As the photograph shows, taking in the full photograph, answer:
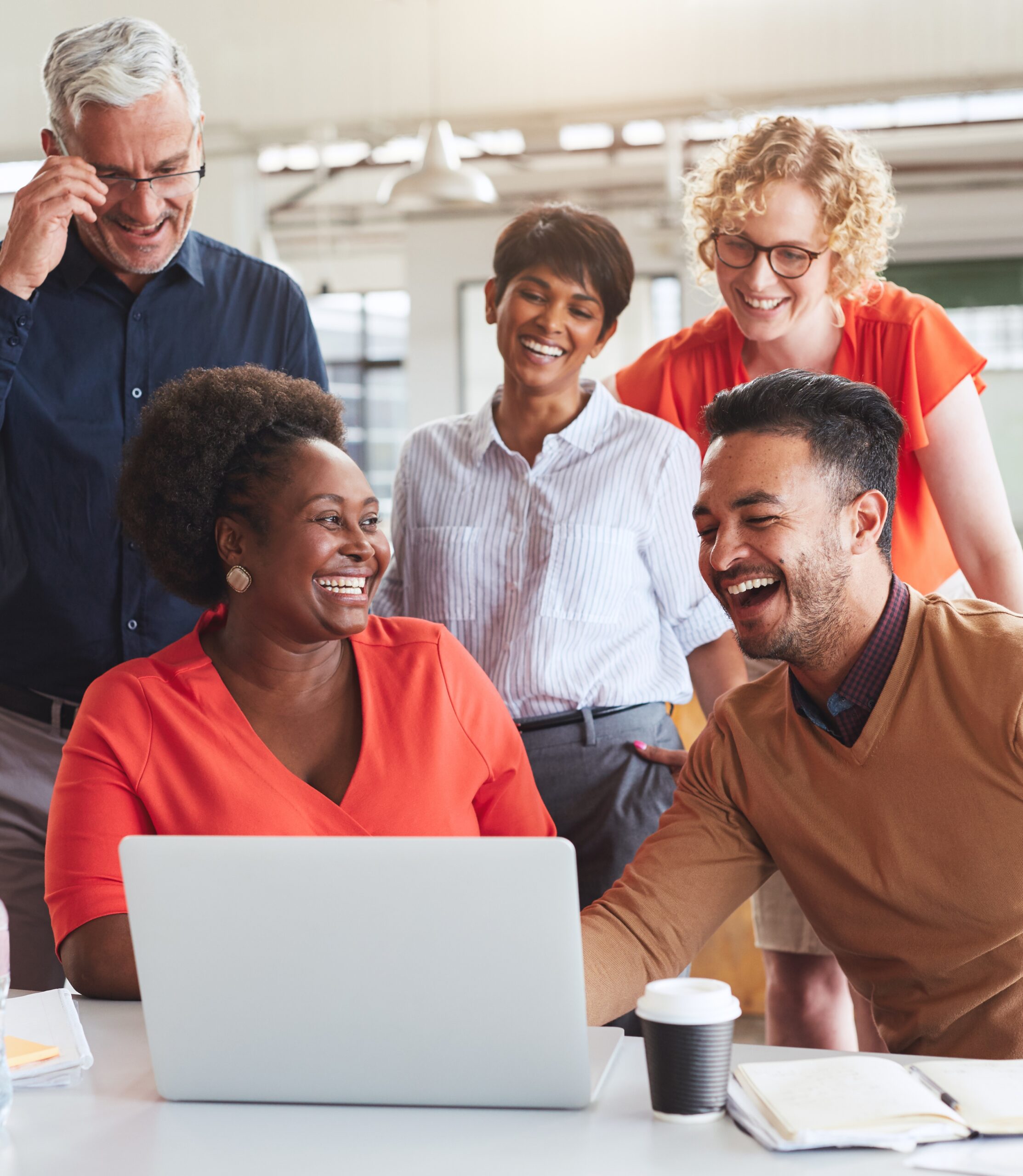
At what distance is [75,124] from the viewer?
201 centimetres

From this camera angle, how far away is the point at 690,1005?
1033 mm

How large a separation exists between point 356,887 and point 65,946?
0.62m

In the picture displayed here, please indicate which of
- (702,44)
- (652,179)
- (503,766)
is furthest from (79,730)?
(652,179)

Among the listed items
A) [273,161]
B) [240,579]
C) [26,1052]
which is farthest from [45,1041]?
[273,161]

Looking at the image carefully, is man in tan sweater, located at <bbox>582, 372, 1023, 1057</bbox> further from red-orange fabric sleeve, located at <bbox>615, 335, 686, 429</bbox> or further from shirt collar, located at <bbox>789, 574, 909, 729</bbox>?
red-orange fabric sleeve, located at <bbox>615, 335, 686, 429</bbox>

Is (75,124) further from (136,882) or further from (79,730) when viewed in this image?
(136,882)

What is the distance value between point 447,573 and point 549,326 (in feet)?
1.44

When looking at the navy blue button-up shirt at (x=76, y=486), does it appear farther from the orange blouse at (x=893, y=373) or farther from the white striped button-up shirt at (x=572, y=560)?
the orange blouse at (x=893, y=373)

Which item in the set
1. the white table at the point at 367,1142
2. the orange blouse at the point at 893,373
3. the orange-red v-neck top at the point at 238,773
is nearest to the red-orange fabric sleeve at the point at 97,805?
the orange-red v-neck top at the point at 238,773

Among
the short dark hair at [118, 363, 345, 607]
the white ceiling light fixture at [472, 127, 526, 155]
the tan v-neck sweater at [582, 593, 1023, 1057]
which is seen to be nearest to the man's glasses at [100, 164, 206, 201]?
the short dark hair at [118, 363, 345, 607]

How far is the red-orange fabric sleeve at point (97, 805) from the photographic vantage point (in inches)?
60.2

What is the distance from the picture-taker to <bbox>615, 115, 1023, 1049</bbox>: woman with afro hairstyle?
2.20 metres

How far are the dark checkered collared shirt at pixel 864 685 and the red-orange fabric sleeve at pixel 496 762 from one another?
1.30ft

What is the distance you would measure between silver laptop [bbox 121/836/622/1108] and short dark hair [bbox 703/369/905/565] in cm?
74
